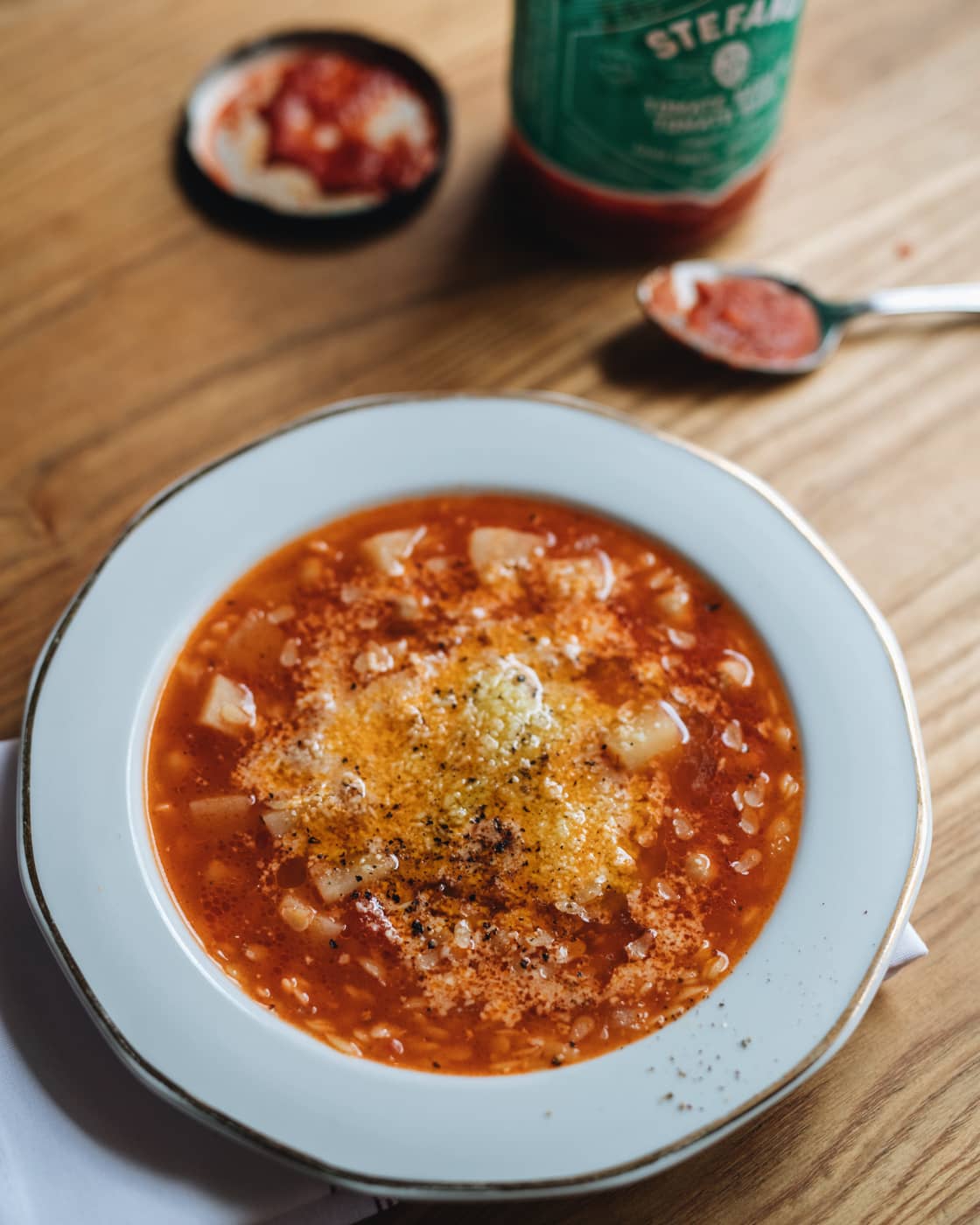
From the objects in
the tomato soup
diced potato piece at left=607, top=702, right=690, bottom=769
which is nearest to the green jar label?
the tomato soup

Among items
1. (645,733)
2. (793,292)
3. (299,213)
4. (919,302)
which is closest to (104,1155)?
(645,733)

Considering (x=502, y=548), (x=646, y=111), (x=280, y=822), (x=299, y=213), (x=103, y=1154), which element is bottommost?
(x=103, y=1154)

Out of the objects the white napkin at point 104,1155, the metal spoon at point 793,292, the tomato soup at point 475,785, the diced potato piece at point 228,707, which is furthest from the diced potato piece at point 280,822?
the metal spoon at point 793,292

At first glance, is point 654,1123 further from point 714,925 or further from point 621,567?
point 621,567

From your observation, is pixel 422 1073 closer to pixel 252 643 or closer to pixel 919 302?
pixel 252 643

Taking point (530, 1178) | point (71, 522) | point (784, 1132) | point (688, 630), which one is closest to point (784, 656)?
point (688, 630)

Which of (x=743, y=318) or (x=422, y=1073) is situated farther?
(x=743, y=318)
